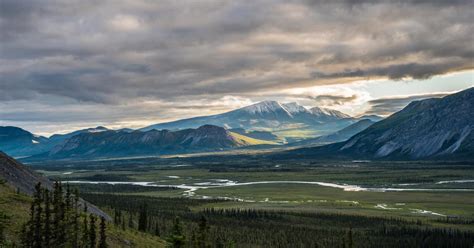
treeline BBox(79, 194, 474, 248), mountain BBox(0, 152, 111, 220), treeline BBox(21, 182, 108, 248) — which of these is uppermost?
mountain BBox(0, 152, 111, 220)

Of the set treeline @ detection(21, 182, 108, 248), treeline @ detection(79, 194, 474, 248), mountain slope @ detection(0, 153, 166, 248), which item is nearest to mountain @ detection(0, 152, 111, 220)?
mountain slope @ detection(0, 153, 166, 248)

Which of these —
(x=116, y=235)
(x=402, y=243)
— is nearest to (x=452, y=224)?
(x=402, y=243)

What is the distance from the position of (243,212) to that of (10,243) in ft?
311

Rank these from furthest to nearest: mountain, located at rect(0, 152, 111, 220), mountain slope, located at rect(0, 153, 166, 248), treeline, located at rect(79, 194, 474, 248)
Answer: treeline, located at rect(79, 194, 474, 248) → mountain, located at rect(0, 152, 111, 220) → mountain slope, located at rect(0, 153, 166, 248)

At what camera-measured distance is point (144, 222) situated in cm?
9675

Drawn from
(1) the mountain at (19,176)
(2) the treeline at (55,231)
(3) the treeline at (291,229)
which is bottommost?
(3) the treeline at (291,229)

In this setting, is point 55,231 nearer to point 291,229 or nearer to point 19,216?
point 19,216

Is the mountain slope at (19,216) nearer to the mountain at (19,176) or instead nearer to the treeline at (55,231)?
the mountain at (19,176)

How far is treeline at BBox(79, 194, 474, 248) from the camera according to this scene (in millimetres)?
99875

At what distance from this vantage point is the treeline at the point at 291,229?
328ft

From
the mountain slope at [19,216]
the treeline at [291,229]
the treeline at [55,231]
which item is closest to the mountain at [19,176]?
the mountain slope at [19,216]

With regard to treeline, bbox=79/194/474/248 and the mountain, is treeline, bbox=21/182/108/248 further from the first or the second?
the mountain

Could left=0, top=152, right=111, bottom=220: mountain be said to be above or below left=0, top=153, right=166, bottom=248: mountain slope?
above

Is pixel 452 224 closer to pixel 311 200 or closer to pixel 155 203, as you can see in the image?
pixel 311 200
